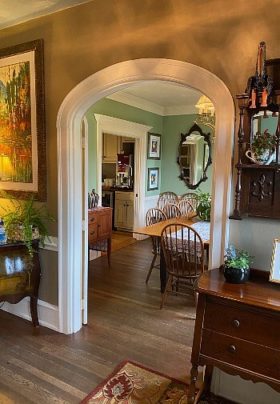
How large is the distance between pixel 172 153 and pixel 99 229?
9.89ft

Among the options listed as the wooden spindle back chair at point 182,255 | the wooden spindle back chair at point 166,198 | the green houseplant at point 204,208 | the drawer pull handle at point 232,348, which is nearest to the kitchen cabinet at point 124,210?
the wooden spindle back chair at point 166,198

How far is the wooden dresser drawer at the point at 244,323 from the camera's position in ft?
5.19

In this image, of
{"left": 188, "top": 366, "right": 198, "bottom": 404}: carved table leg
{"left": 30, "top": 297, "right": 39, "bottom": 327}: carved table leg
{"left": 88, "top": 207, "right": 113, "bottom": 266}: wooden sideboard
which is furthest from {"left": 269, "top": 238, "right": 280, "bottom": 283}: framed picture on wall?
{"left": 88, "top": 207, "right": 113, "bottom": 266}: wooden sideboard

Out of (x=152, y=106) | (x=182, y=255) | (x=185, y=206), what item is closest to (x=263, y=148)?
(x=182, y=255)

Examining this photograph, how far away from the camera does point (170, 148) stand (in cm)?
701

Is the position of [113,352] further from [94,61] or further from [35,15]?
[35,15]

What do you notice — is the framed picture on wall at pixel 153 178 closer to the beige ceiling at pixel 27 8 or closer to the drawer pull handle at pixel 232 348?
the beige ceiling at pixel 27 8

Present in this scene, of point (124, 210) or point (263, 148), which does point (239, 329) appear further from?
point (124, 210)

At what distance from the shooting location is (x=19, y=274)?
287 cm

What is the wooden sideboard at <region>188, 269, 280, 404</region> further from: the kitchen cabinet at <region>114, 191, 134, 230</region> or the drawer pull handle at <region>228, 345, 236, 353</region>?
the kitchen cabinet at <region>114, 191, 134, 230</region>

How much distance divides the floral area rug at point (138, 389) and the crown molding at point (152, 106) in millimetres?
4349

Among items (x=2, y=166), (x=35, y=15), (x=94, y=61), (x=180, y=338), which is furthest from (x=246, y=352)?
(x=35, y=15)

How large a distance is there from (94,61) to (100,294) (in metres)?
2.62

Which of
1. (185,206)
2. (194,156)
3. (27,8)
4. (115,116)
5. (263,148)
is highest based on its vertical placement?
(27,8)
